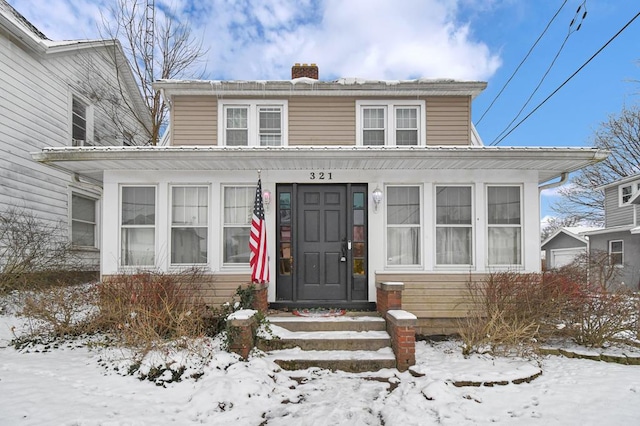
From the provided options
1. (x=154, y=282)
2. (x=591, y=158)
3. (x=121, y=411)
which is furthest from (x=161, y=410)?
(x=591, y=158)

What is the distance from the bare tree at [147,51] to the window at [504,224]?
12.2 metres

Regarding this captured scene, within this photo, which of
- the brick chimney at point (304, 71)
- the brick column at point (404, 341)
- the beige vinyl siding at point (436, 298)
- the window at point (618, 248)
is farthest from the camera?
the window at point (618, 248)

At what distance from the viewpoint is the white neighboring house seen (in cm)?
907

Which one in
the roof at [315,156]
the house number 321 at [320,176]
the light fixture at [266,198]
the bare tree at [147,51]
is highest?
the bare tree at [147,51]

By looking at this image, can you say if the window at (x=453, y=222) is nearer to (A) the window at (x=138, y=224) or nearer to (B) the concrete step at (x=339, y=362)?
(B) the concrete step at (x=339, y=362)

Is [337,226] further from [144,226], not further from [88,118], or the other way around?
[88,118]

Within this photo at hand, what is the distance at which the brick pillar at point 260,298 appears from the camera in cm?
590

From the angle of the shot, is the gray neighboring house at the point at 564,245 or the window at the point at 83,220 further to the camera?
the gray neighboring house at the point at 564,245

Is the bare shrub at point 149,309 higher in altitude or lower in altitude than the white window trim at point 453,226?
lower

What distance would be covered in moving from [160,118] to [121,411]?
13.2 metres

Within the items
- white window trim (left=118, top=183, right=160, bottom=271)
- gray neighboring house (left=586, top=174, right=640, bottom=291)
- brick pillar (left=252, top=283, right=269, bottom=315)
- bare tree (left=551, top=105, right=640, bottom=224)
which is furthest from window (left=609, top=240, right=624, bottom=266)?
white window trim (left=118, top=183, right=160, bottom=271)

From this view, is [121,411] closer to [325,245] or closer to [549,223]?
[325,245]

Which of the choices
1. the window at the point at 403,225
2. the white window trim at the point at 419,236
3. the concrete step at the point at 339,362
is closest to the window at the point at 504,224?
the white window trim at the point at 419,236

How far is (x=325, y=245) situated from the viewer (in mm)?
7039
